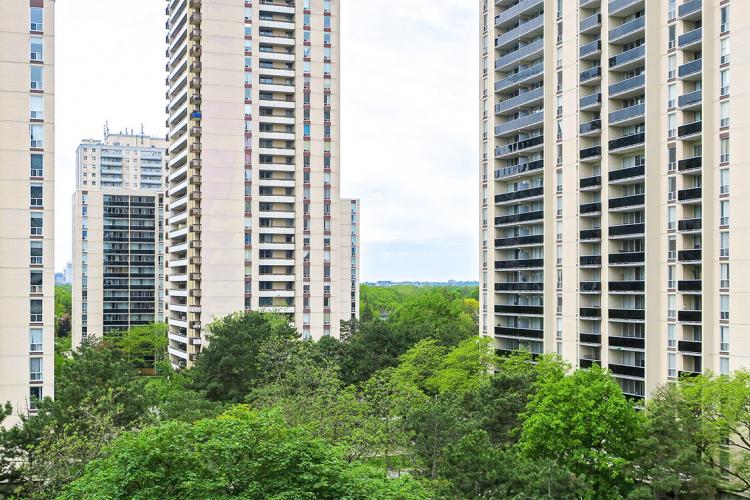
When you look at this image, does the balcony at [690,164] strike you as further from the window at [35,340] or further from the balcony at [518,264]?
the window at [35,340]

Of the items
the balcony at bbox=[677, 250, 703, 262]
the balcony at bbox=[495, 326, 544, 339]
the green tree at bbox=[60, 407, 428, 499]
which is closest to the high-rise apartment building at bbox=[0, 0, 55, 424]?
the green tree at bbox=[60, 407, 428, 499]

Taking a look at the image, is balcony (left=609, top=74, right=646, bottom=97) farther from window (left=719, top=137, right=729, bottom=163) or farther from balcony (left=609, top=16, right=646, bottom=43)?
window (left=719, top=137, right=729, bottom=163)

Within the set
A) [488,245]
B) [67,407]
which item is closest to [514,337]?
[488,245]

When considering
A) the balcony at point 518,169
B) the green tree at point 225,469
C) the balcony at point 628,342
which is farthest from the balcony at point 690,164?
the green tree at point 225,469

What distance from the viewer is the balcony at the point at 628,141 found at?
5234cm

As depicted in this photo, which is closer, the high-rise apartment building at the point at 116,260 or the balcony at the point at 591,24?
the balcony at the point at 591,24

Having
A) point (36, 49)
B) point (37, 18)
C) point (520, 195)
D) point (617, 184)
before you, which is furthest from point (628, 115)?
point (37, 18)

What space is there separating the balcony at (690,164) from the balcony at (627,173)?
3.30 meters

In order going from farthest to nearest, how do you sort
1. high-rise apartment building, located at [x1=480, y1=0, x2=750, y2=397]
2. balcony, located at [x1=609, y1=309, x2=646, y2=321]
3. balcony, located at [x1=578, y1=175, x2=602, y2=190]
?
balcony, located at [x1=578, y1=175, x2=602, y2=190] → balcony, located at [x1=609, y1=309, x2=646, y2=321] → high-rise apartment building, located at [x1=480, y1=0, x2=750, y2=397]

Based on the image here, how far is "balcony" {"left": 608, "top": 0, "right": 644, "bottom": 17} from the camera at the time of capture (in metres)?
53.3

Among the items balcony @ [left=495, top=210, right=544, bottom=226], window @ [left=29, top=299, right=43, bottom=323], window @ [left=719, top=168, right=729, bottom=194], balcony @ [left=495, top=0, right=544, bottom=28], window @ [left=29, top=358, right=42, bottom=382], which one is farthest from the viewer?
balcony @ [left=495, top=0, right=544, bottom=28]

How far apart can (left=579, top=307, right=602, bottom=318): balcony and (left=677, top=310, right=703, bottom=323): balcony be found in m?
8.00

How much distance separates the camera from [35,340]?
4700cm

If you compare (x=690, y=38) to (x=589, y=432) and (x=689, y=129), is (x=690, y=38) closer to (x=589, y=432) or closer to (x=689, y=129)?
(x=689, y=129)
